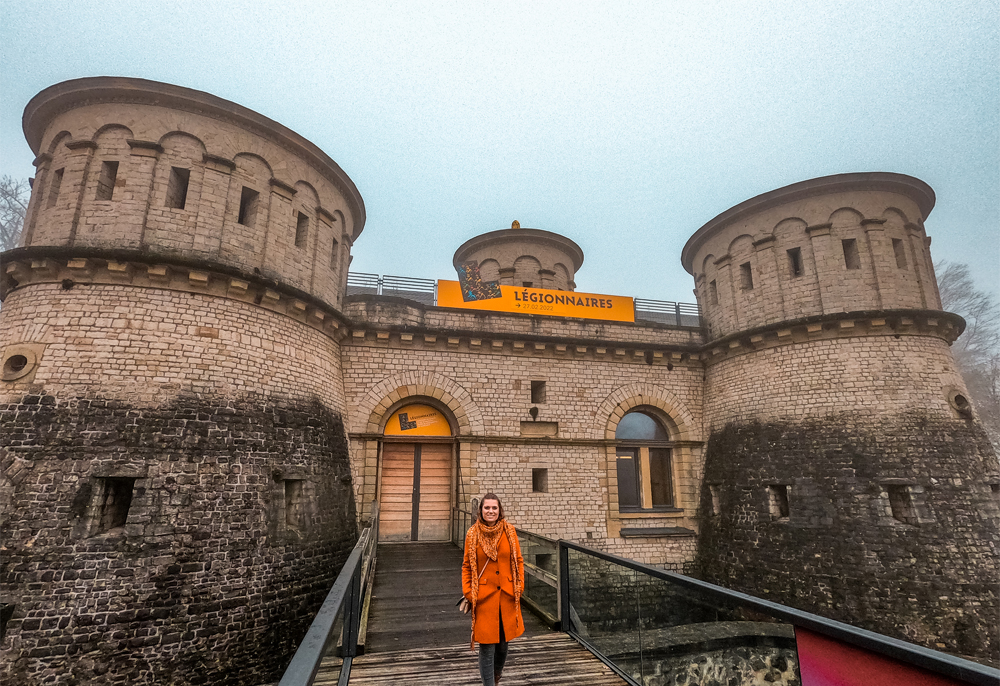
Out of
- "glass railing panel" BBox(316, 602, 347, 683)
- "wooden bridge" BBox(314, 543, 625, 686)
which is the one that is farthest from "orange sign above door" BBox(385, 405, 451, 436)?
"glass railing panel" BBox(316, 602, 347, 683)

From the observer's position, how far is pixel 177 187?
10.7 meters

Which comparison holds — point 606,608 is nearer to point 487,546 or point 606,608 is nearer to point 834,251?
point 487,546

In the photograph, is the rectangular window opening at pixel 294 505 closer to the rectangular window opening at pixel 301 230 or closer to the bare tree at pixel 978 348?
the rectangular window opening at pixel 301 230

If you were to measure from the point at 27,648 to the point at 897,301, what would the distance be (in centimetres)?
1957

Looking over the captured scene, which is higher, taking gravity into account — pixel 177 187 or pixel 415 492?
pixel 177 187

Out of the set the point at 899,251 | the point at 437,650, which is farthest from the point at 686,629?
the point at 899,251

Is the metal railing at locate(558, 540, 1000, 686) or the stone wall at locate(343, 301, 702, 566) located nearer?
the metal railing at locate(558, 540, 1000, 686)

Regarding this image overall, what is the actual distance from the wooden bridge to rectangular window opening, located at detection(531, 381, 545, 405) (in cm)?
675

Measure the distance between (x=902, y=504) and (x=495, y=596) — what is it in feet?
40.2

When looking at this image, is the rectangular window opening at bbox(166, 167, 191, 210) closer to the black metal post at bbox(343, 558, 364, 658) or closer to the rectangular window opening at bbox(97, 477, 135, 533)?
the rectangular window opening at bbox(97, 477, 135, 533)

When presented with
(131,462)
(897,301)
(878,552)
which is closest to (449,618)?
(131,462)

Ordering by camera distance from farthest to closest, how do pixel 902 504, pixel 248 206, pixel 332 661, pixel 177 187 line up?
pixel 902 504
pixel 248 206
pixel 177 187
pixel 332 661

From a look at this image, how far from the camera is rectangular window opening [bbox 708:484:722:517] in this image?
14.2 metres

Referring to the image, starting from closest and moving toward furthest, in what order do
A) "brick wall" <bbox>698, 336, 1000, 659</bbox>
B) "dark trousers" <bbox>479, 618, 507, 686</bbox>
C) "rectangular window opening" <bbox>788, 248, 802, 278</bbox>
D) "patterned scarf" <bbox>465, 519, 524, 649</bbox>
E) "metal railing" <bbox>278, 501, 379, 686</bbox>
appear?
"metal railing" <bbox>278, 501, 379, 686</bbox> → "dark trousers" <bbox>479, 618, 507, 686</bbox> → "patterned scarf" <bbox>465, 519, 524, 649</bbox> → "brick wall" <bbox>698, 336, 1000, 659</bbox> → "rectangular window opening" <bbox>788, 248, 802, 278</bbox>
